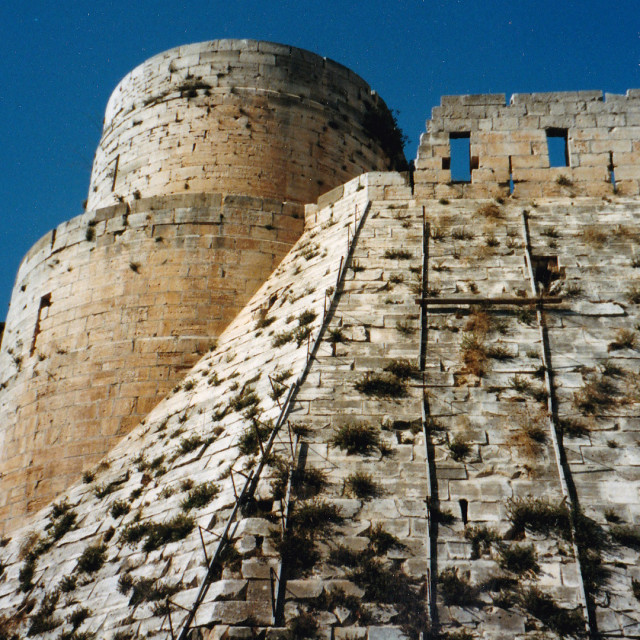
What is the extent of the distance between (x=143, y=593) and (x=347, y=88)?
956 centimetres

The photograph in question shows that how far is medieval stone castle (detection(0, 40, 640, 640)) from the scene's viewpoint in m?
6.84

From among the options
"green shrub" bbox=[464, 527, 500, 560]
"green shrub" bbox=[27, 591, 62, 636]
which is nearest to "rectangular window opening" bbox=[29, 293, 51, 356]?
"green shrub" bbox=[27, 591, 62, 636]

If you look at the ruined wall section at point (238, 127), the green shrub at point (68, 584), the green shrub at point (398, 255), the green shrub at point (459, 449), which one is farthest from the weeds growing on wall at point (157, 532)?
the ruined wall section at point (238, 127)

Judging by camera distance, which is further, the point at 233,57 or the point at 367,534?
the point at 233,57

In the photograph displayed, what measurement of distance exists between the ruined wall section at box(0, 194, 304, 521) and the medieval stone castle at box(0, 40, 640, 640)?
40 millimetres

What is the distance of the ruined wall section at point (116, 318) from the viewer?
→ 10.8 metres

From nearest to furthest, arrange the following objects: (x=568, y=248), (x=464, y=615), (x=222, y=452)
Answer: (x=464, y=615)
(x=222, y=452)
(x=568, y=248)

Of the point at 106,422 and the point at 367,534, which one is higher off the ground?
the point at 106,422

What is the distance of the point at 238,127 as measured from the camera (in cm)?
1330

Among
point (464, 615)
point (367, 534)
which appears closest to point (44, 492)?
point (367, 534)

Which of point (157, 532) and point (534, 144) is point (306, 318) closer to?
point (157, 532)

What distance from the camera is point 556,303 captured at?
30.4 ft

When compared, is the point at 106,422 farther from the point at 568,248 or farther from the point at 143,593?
the point at 568,248

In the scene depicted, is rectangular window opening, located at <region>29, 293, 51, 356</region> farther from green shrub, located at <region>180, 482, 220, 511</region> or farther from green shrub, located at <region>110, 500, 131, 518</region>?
green shrub, located at <region>180, 482, 220, 511</region>
